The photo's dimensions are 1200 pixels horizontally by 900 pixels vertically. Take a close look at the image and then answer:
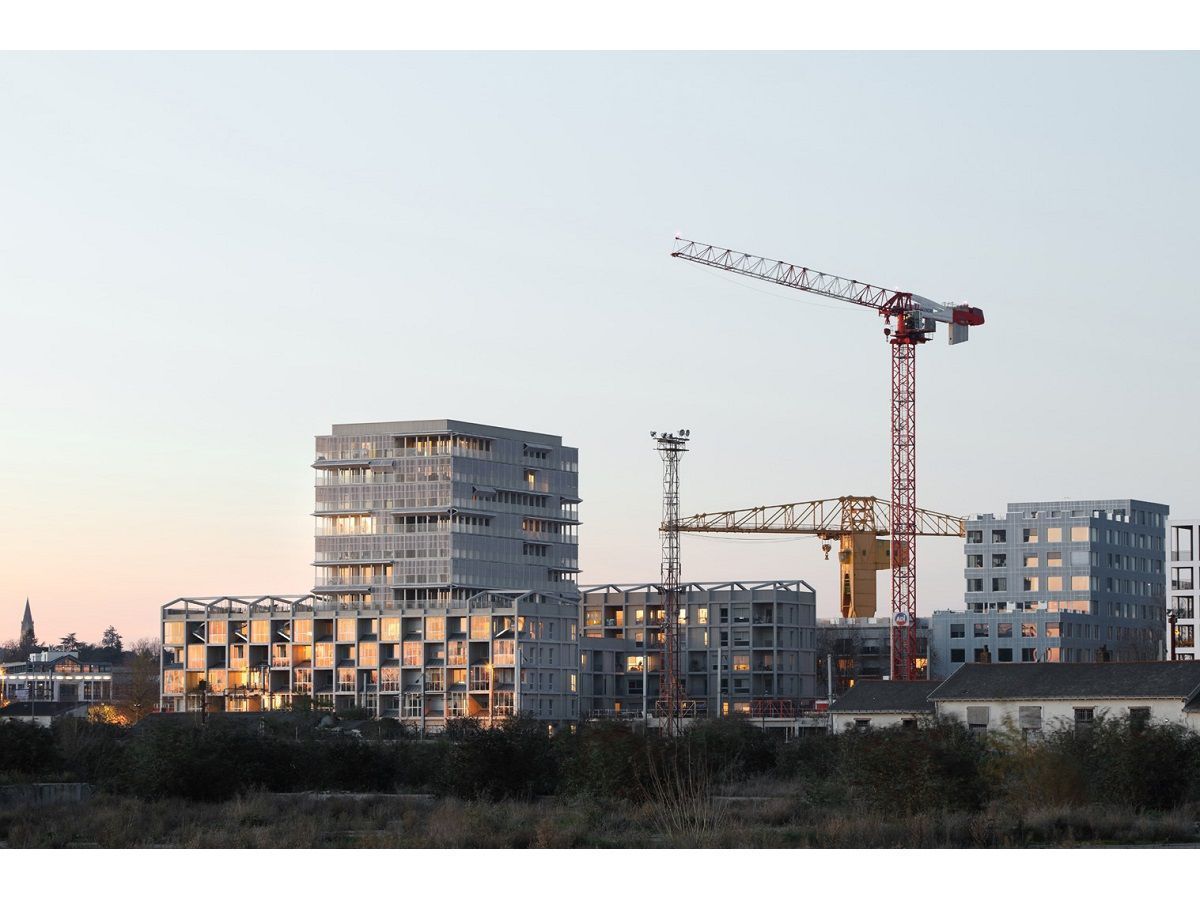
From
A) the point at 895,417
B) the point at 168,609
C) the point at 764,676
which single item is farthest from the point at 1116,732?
the point at 168,609

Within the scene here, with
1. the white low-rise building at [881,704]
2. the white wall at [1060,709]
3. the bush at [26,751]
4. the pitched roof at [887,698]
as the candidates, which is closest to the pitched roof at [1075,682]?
the white wall at [1060,709]

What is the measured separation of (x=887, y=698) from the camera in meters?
103

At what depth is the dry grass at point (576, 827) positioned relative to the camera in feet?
170

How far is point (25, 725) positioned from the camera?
91.8 metres

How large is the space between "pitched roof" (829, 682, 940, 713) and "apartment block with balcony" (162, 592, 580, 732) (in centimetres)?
7441

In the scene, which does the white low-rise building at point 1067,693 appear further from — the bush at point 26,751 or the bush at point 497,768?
the bush at point 26,751

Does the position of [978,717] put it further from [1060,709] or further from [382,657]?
[382,657]

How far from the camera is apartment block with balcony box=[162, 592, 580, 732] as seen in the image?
183125 mm

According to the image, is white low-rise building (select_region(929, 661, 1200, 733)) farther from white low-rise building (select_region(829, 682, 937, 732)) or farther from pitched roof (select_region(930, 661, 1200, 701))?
white low-rise building (select_region(829, 682, 937, 732))

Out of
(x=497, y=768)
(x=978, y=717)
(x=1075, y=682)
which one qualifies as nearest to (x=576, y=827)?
(x=497, y=768)

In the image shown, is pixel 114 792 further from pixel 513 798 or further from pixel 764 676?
pixel 764 676

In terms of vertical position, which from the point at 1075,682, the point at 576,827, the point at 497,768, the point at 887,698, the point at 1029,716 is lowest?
the point at 497,768

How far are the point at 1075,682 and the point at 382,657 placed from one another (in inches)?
4173

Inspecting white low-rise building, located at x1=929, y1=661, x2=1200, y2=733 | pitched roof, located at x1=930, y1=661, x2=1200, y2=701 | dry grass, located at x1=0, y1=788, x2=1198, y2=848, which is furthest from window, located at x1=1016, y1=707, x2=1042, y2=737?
dry grass, located at x1=0, y1=788, x2=1198, y2=848
